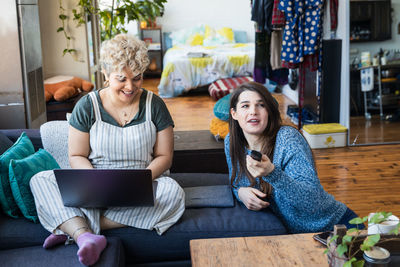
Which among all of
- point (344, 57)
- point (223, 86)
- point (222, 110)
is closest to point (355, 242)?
point (222, 110)

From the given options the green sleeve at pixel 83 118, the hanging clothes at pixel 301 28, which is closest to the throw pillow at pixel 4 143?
→ the green sleeve at pixel 83 118

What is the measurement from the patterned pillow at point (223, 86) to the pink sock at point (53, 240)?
5201 mm

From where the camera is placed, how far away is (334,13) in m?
4.71

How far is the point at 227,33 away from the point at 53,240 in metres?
7.67

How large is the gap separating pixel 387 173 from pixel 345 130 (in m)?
0.87

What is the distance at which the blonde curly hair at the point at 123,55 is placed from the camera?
2232 mm

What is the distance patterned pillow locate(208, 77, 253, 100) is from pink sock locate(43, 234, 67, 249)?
17.1 ft

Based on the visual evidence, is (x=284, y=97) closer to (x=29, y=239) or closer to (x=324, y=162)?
(x=324, y=162)

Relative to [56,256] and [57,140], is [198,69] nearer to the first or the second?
[57,140]

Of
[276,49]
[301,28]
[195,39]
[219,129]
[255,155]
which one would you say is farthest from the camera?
[195,39]

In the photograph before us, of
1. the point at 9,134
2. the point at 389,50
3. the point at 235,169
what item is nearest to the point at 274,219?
the point at 235,169

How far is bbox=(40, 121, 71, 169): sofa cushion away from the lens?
8.63 ft

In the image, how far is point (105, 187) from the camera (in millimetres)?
2012

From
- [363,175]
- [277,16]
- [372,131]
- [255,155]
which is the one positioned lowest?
[363,175]
